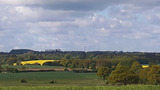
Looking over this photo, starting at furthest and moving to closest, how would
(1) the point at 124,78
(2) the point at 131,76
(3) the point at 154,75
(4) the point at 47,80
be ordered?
(4) the point at 47,80 < (3) the point at 154,75 < (1) the point at 124,78 < (2) the point at 131,76

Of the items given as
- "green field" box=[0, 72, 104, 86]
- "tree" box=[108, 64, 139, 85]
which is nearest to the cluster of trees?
"tree" box=[108, 64, 139, 85]

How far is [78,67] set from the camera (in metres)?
157

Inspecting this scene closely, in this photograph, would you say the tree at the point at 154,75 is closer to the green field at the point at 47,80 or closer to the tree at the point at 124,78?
the tree at the point at 124,78

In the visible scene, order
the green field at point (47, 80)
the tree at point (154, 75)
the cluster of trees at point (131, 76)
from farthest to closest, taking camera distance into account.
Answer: the tree at point (154, 75), the cluster of trees at point (131, 76), the green field at point (47, 80)

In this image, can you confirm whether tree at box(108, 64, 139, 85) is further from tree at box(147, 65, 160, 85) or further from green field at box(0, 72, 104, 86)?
green field at box(0, 72, 104, 86)

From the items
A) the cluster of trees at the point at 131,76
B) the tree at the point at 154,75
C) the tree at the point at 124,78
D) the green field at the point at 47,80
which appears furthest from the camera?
the tree at the point at 154,75

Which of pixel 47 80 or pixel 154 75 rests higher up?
pixel 154 75

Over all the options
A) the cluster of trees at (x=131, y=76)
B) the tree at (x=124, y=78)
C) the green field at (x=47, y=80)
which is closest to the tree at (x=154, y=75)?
the cluster of trees at (x=131, y=76)

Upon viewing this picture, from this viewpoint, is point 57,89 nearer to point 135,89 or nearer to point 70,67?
point 135,89

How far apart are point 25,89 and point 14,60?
14852cm

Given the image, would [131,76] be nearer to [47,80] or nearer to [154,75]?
[154,75]

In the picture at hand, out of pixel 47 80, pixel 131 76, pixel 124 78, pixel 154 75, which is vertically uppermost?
pixel 131 76

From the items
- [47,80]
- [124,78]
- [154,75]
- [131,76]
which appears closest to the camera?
[131,76]

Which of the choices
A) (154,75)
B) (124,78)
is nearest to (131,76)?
(124,78)
